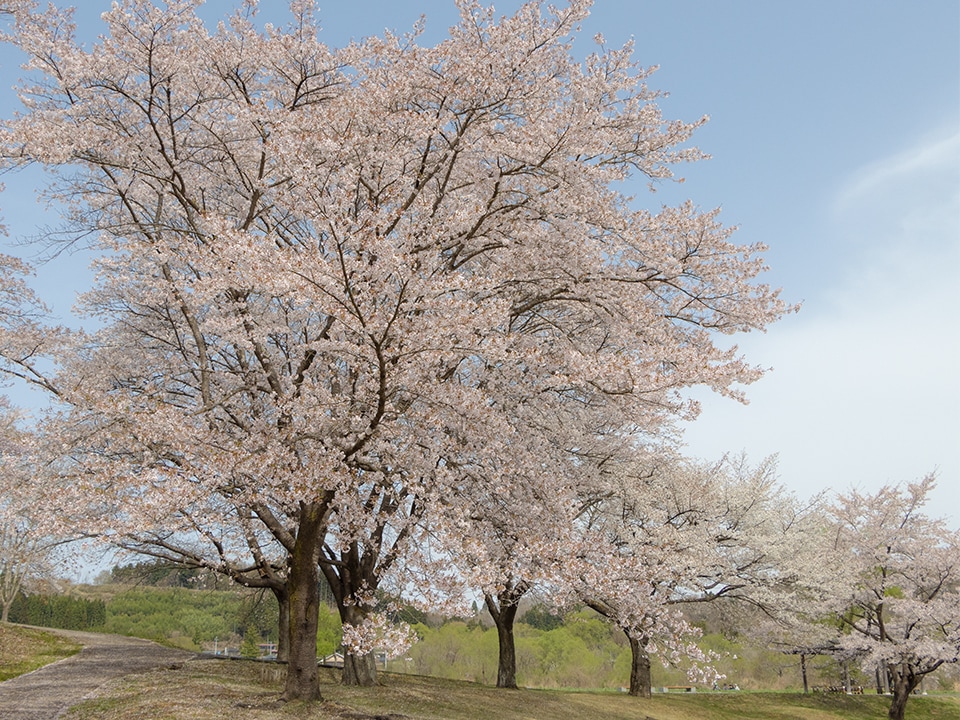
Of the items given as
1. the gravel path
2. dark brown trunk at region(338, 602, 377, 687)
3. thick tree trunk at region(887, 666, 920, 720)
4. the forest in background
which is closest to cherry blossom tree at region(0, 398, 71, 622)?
the gravel path

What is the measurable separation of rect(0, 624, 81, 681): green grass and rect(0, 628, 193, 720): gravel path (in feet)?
1.31

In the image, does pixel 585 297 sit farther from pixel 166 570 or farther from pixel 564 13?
pixel 166 570

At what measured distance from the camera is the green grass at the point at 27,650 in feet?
59.6

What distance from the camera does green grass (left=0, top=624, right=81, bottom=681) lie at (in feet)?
59.6

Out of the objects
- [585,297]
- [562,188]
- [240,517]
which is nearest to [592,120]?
[562,188]

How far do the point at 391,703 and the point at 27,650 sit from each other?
46.7 feet

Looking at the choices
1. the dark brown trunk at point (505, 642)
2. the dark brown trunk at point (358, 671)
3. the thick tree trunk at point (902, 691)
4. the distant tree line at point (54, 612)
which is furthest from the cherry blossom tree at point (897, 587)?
the distant tree line at point (54, 612)

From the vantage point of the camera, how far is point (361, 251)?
8.63 metres

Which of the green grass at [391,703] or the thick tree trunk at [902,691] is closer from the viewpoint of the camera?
the green grass at [391,703]

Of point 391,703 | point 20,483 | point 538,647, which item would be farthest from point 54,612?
point 391,703

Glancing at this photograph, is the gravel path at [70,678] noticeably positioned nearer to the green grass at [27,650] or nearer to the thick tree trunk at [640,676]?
the green grass at [27,650]

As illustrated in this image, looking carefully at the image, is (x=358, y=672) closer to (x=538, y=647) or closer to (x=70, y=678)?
(x=70, y=678)

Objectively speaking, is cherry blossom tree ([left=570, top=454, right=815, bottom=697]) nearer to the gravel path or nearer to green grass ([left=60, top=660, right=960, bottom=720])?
green grass ([left=60, top=660, right=960, bottom=720])

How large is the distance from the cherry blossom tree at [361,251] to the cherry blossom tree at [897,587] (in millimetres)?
18901
